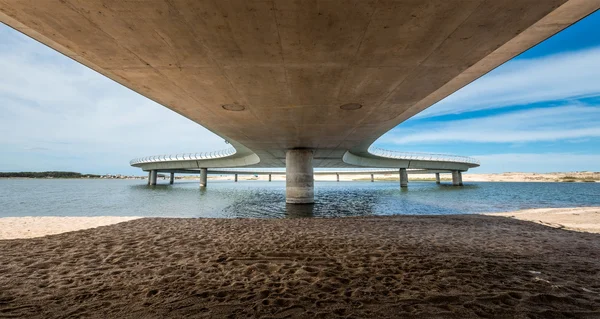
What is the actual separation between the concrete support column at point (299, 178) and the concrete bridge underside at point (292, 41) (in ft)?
50.0

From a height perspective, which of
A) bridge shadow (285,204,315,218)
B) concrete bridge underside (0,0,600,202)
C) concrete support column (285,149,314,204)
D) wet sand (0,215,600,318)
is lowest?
bridge shadow (285,204,315,218)

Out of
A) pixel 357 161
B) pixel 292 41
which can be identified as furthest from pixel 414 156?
pixel 292 41

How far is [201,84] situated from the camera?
10.6 metres

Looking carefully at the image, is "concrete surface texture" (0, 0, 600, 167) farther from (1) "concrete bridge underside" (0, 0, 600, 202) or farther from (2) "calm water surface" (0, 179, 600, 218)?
(2) "calm water surface" (0, 179, 600, 218)

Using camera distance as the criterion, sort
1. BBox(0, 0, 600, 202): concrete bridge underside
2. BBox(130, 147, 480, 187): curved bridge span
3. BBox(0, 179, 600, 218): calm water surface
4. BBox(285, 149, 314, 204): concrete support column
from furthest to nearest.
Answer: BBox(130, 147, 480, 187): curved bridge span
BBox(285, 149, 314, 204): concrete support column
BBox(0, 179, 600, 218): calm water surface
BBox(0, 0, 600, 202): concrete bridge underside

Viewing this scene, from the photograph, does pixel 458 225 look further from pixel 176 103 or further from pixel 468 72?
pixel 176 103

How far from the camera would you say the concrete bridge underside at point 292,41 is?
19.8ft

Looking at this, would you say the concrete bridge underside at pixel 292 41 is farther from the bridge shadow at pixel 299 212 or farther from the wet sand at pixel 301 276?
the bridge shadow at pixel 299 212

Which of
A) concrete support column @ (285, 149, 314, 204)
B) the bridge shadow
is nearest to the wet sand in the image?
the bridge shadow

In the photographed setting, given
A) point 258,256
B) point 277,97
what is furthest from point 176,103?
point 258,256

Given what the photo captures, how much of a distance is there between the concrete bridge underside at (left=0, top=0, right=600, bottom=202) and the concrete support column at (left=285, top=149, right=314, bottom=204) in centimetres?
1524

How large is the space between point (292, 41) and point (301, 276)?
597 cm

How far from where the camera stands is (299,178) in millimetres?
27688

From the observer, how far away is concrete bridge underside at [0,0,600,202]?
6023 millimetres
